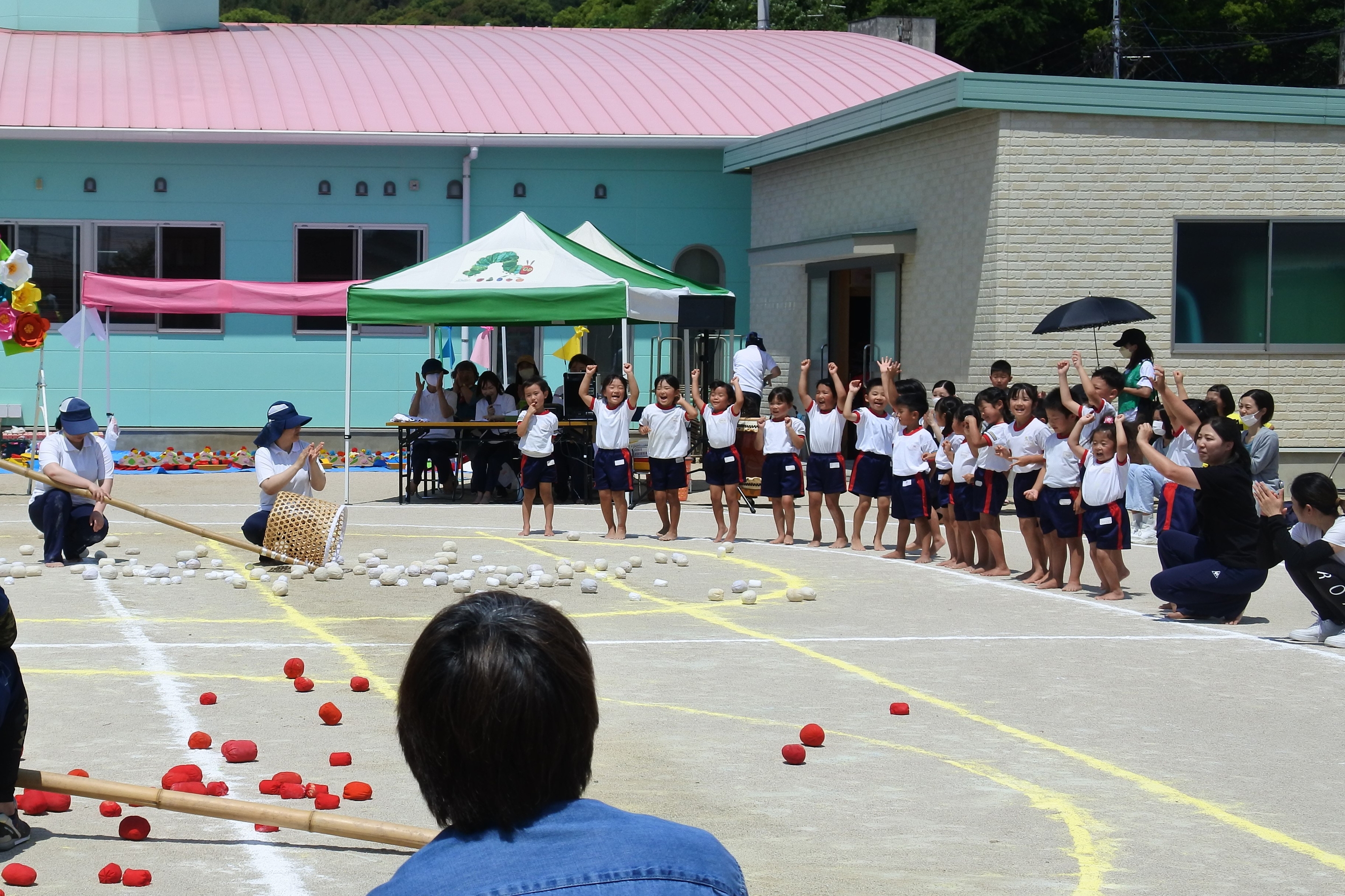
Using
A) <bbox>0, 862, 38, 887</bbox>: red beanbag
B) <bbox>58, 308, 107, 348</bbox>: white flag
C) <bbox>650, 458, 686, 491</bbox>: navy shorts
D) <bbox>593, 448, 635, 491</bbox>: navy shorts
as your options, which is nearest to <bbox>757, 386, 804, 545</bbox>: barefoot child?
<bbox>650, 458, 686, 491</bbox>: navy shorts

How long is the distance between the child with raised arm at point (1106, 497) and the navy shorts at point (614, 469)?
5.19 m

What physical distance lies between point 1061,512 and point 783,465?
3.79m

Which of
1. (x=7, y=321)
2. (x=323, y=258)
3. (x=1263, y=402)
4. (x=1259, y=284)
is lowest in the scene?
(x=1263, y=402)

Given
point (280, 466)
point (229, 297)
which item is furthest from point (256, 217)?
point (280, 466)

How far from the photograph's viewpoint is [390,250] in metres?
25.5

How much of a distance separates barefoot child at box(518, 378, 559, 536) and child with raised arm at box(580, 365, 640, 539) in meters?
0.46

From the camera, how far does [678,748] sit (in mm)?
6949

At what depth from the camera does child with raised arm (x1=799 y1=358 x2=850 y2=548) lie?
14.9 metres

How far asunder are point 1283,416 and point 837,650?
1146 centimetres

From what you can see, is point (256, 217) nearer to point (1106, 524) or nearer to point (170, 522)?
point (170, 522)

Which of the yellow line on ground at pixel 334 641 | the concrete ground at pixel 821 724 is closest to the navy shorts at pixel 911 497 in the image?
the concrete ground at pixel 821 724

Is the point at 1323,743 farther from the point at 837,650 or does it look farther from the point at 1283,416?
the point at 1283,416

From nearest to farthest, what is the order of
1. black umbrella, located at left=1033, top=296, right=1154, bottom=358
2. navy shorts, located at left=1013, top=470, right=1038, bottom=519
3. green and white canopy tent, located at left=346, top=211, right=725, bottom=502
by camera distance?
navy shorts, located at left=1013, top=470, right=1038, bottom=519, black umbrella, located at left=1033, top=296, right=1154, bottom=358, green and white canopy tent, located at left=346, top=211, right=725, bottom=502

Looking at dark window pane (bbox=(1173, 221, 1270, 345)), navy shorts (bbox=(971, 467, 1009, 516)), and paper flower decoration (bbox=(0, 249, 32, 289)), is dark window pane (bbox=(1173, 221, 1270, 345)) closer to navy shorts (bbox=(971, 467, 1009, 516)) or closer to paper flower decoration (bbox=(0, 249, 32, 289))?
navy shorts (bbox=(971, 467, 1009, 516))
